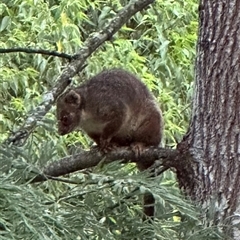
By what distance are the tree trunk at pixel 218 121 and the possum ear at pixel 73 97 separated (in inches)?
36.8

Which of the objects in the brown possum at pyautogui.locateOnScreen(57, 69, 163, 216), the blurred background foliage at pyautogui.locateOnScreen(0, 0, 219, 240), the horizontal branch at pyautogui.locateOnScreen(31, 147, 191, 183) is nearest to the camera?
the horizontal branch at pyautogui.locateOnScreen(31, 147, 191, 183)

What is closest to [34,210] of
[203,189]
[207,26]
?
[203,189]

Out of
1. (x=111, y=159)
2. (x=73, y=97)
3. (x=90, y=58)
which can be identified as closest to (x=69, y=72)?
(x=111, y=159)

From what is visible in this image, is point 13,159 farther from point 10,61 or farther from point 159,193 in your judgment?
point 10,61

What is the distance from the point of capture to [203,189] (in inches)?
116

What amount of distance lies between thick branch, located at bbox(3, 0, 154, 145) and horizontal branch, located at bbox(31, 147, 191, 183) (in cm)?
17

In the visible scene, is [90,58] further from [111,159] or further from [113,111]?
[111,159]

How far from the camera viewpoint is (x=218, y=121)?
296 cm

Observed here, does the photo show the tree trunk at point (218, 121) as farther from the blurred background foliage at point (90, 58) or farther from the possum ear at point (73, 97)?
the possum ear at point (73, 97)

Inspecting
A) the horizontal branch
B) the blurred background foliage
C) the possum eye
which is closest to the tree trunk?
the horizontal branch

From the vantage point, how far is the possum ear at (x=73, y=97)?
12.6ft

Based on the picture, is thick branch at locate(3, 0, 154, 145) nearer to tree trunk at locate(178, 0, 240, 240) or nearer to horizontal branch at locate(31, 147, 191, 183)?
horizontal branch at locate(31, 147, 191, 183)

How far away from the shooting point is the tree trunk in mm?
2906

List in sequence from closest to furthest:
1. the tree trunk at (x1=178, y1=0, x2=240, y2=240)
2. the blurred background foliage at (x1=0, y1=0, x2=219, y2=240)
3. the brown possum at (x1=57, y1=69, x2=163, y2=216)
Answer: the tree trunk at (x1=178, y1=0, x2=240, y2=240)
the brown possum at (x1=57, y1=69, x2=163, y2=216)
the blurred background foliage at (x1=0, y1=0, x2=219, y2=240)
